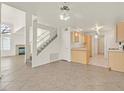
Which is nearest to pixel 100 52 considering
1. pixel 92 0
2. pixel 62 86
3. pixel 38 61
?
pixel 38 61

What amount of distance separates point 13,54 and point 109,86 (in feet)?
42.8

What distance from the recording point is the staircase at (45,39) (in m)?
9.23

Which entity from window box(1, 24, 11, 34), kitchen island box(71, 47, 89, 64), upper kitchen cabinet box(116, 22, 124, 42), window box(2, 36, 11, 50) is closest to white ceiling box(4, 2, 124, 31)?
upper kitchen cabinet box(116, 22, 124, 42)

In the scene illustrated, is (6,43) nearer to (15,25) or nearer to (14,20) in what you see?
(15,25)

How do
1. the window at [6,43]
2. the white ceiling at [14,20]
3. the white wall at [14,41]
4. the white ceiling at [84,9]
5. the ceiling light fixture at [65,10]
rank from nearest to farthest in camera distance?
the ceiling light fixture at [65,10] < the white ceiling at [84,9] < the white ceiling at [14,20] < the window at [6,43] < the white wall at [14,41]

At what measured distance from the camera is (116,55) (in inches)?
263

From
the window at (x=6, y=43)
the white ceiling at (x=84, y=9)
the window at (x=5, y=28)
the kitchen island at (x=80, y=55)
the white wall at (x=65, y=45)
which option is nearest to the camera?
the white ceiling at (x=84, y=9)

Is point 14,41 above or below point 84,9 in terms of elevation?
A: below

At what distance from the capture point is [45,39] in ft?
33.5

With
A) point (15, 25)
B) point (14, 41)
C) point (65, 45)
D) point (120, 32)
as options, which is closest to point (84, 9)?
point (120, 32)

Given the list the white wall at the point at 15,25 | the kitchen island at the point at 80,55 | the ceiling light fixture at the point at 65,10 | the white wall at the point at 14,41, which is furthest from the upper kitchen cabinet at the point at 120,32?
the white wall at the point at 14,41

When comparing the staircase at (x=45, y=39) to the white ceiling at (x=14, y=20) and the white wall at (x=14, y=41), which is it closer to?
the white ceiling at (x=14, y=20)

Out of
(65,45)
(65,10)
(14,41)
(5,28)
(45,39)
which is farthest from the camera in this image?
(14,41)

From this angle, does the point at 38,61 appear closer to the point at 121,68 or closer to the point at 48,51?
the point at 48,51
